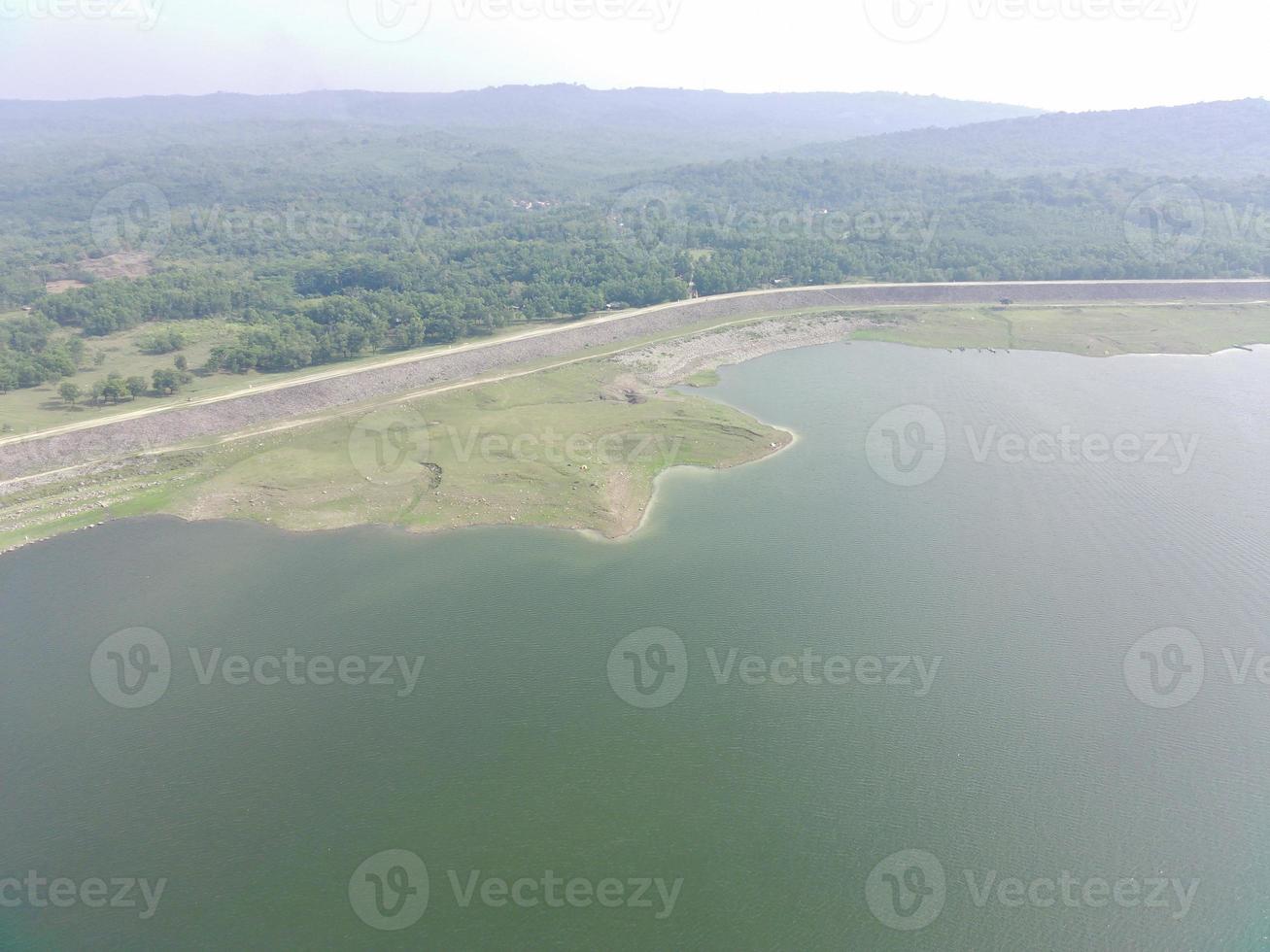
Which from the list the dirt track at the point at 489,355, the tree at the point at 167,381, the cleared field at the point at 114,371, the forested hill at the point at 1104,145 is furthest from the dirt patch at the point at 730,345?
the forested hill at the point at 1104,145

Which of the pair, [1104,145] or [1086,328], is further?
[1104,145]

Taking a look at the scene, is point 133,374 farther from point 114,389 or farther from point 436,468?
point 436,468

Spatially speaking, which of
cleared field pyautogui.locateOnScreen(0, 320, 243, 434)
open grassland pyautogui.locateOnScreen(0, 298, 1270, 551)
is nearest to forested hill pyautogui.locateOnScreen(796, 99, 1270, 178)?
open grassland pyautogui.locateOnScreen(0, 298, 1270, 551)

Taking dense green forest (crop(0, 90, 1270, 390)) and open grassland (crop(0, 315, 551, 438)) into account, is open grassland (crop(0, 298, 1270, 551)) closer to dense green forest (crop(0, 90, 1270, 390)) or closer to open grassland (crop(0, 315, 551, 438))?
open grassland (crop(0, 315, 551, 438))

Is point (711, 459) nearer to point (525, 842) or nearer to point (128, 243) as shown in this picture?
point (525, 842)

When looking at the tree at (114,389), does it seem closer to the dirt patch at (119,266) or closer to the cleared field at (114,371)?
the cleared field at (114,371)

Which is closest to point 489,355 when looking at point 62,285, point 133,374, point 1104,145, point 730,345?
point 730,345
